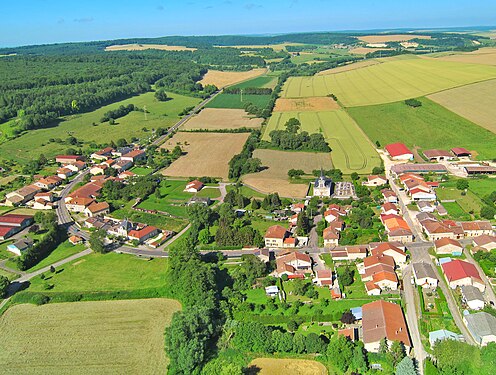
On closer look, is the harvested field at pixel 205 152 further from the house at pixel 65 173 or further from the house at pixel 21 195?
the house at pixel 21 195

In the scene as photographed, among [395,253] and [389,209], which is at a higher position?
[395,253]

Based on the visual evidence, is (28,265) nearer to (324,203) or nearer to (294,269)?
(294,269)

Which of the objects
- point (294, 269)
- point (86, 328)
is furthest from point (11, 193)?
point (294, 269)

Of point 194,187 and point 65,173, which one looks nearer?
point 194,187

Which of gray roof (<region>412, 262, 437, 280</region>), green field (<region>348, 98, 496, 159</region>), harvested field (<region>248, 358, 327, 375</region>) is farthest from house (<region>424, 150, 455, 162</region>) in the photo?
harvested field (<region>248, 358, 327, 375</region>)

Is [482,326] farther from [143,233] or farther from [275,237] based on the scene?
[143,233]

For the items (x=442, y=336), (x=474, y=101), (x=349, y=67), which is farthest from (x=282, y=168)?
(x=349, y=67)
